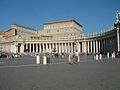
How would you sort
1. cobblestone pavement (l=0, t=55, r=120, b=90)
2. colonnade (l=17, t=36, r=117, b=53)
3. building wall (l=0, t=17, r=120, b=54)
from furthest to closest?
1. colonnade (l=17, t=36, r=117, b=53)
2. building wall (l=0, t=17, r=120, b=54)
3. cobblestone pavement (l=0, t=55, r=120, b=90)

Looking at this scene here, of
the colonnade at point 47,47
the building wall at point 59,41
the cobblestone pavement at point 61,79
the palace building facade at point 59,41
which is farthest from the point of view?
the colonnade at point 47,47

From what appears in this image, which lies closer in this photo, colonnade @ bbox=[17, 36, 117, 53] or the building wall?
the building wall

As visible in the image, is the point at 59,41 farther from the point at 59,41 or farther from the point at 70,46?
the point at 70,46

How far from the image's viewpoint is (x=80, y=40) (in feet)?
362

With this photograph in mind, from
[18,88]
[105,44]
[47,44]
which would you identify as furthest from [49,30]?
[18,88]

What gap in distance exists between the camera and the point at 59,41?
119 m

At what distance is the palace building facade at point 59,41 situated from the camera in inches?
3382

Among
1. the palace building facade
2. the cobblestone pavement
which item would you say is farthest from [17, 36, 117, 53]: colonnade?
the cobblestone pavement

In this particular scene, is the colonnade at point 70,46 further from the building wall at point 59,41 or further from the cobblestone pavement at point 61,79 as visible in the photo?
the cobblestone pavement at point 61,79

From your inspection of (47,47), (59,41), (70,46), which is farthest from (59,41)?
(47,47)

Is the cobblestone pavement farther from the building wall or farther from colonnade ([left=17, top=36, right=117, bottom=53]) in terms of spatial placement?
colonnade ([left=17, top=36, right=117, bottom=53])

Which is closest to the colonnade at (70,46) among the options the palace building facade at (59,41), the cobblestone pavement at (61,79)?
the palace building facade at (59,41)

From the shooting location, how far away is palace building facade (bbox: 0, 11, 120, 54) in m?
85.9

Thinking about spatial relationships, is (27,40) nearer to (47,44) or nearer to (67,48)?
(47,44)
